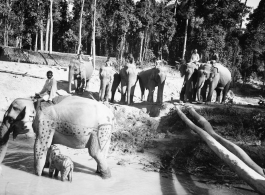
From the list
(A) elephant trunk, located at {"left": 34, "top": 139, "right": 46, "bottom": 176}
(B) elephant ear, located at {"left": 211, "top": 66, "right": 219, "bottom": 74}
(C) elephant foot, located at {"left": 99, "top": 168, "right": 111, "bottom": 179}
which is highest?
(B) elephant ear, located at {"left": 211, "top": 66, "right": 219, "bottom": 74}

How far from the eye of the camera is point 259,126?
9469 mm

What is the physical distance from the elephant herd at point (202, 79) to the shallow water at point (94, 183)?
6.84 meters

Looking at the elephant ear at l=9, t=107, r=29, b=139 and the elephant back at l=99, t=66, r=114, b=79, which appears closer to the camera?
the elephant ear at l=9, t=107, r=29, b=139

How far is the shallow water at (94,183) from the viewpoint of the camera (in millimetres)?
5180

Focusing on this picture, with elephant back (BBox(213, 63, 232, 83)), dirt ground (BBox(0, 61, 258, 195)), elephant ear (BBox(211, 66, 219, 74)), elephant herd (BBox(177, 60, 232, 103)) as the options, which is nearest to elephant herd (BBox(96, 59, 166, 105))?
dirt ground (BBox(0, 61, 258, 195))

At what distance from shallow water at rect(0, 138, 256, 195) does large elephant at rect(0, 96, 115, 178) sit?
461 mm

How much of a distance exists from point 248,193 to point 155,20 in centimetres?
2869

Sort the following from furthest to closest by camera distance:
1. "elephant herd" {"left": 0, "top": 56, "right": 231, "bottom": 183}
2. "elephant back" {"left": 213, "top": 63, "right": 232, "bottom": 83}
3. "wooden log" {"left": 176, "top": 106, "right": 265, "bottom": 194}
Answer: "elephant back" {"left": 213, "top": 63, "right": 232, "bottom": 83} → "elephant herd" {"left": 0, "top": 56, "right": 231, "bottom": 183} → "wooden log" {"left": 176, "top": 106, "right": 265, "bottom": 194}

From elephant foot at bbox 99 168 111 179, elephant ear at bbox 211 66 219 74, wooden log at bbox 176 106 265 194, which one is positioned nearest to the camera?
wooden log at bbox 176 106 265 194

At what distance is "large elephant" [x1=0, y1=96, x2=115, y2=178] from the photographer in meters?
5.29

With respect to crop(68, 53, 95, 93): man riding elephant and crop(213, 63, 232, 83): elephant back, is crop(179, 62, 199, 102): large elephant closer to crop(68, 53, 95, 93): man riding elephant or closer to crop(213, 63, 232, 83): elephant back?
crop(213, 63, 232, 83): elephant back

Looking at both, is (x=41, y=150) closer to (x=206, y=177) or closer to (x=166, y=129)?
(x=206, y=177)

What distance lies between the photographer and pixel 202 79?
12594mm

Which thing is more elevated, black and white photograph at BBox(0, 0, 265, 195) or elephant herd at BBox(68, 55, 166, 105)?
elephant herd at BBox(68, 55, 166, 105)
